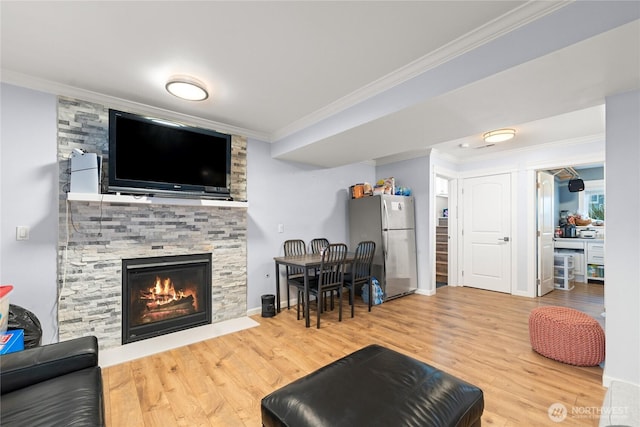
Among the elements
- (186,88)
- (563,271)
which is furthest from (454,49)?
(563,271)

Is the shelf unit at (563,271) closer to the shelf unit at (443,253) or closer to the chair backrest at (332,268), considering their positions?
the shelf unit at (443,253)

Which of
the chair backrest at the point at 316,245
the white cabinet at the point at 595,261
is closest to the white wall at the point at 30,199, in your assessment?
the chair backrest at the point at 316,245

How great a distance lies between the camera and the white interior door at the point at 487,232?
471 centimetres

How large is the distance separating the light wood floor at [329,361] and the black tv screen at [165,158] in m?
1.63

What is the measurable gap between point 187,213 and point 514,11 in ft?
10.9

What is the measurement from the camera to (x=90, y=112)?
262cm

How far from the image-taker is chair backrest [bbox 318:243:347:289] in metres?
3.30

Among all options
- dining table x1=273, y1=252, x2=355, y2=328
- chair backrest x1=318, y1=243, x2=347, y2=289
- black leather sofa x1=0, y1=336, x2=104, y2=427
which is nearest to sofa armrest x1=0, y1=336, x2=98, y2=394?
black leather sofa x1=0, y1=336, x2=104, y2=427

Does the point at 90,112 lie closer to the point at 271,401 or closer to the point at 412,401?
the point at 271,401

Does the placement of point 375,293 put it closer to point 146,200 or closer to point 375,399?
Result: point 375,399

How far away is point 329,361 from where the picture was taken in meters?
2.44

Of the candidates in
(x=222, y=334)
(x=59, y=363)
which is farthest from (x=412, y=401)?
(x=222, y=334)

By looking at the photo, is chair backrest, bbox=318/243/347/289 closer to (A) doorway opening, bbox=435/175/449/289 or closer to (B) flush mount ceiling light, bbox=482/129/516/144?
(B) flush mount ceiling light, bbox=482/129/516/144

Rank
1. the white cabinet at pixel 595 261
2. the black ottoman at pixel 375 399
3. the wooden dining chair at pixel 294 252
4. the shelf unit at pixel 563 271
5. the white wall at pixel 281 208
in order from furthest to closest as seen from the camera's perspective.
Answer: the white cabinet at pixel 595 261 → the shelf unit at pixel 563 271 → the wooden dining chair at pixel 294 252 → the white wall at pixel 281 208 → the black ottoman at pixel 375 399
